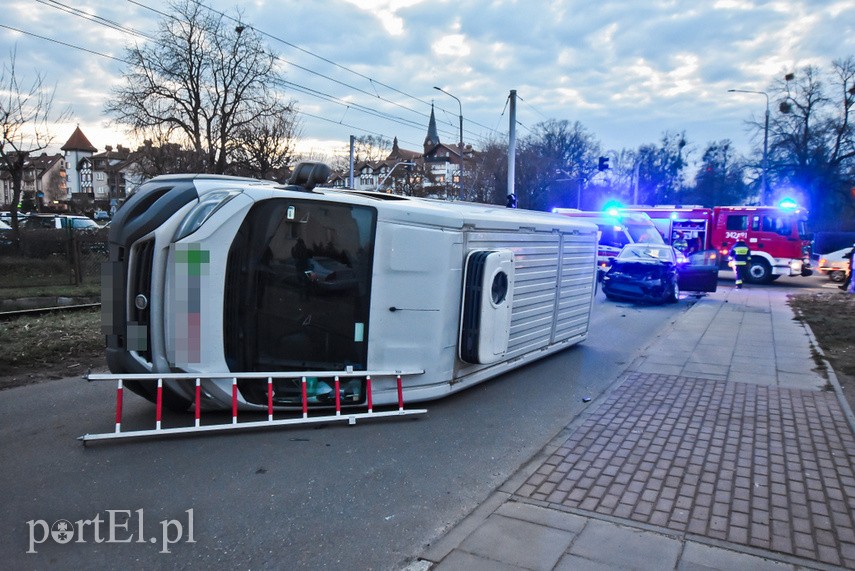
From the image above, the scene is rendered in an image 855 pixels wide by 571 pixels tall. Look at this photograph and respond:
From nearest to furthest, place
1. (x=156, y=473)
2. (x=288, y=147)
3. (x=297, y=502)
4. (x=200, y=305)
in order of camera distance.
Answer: (x=297, y=502) < (x=156, y=473) < (x=200, y=305) < (x=288, y=147)

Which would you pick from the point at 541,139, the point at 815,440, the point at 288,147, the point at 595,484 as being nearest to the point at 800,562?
the point at 595,484

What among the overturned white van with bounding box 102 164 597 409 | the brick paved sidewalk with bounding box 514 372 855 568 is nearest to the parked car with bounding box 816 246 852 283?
the brick paved sidewalk with bounding box 514 372 855 568

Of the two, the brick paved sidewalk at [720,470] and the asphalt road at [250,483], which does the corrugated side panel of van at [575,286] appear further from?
the asphalt road at [250,483]

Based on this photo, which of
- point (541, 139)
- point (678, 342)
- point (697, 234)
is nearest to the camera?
point (678, 342)

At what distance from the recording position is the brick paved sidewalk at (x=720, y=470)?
3.52 m

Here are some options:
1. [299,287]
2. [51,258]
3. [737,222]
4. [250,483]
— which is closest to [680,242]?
[737,222]

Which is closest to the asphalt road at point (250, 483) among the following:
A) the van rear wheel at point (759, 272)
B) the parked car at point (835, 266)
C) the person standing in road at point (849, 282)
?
the person standing in road at point (849, 282)

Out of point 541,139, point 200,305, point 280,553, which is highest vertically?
point 541,139

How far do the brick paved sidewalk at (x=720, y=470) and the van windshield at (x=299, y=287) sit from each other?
218cm

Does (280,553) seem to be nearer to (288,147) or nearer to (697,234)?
(697,234)

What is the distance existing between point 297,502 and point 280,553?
23.2 inches

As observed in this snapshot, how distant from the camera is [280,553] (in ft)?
10.3

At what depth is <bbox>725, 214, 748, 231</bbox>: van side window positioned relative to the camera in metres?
22.7

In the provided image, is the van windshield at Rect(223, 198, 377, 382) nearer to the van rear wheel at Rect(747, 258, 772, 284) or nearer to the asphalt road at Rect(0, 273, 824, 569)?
the asphalt road at Rect(0, 273, 824, 569)
